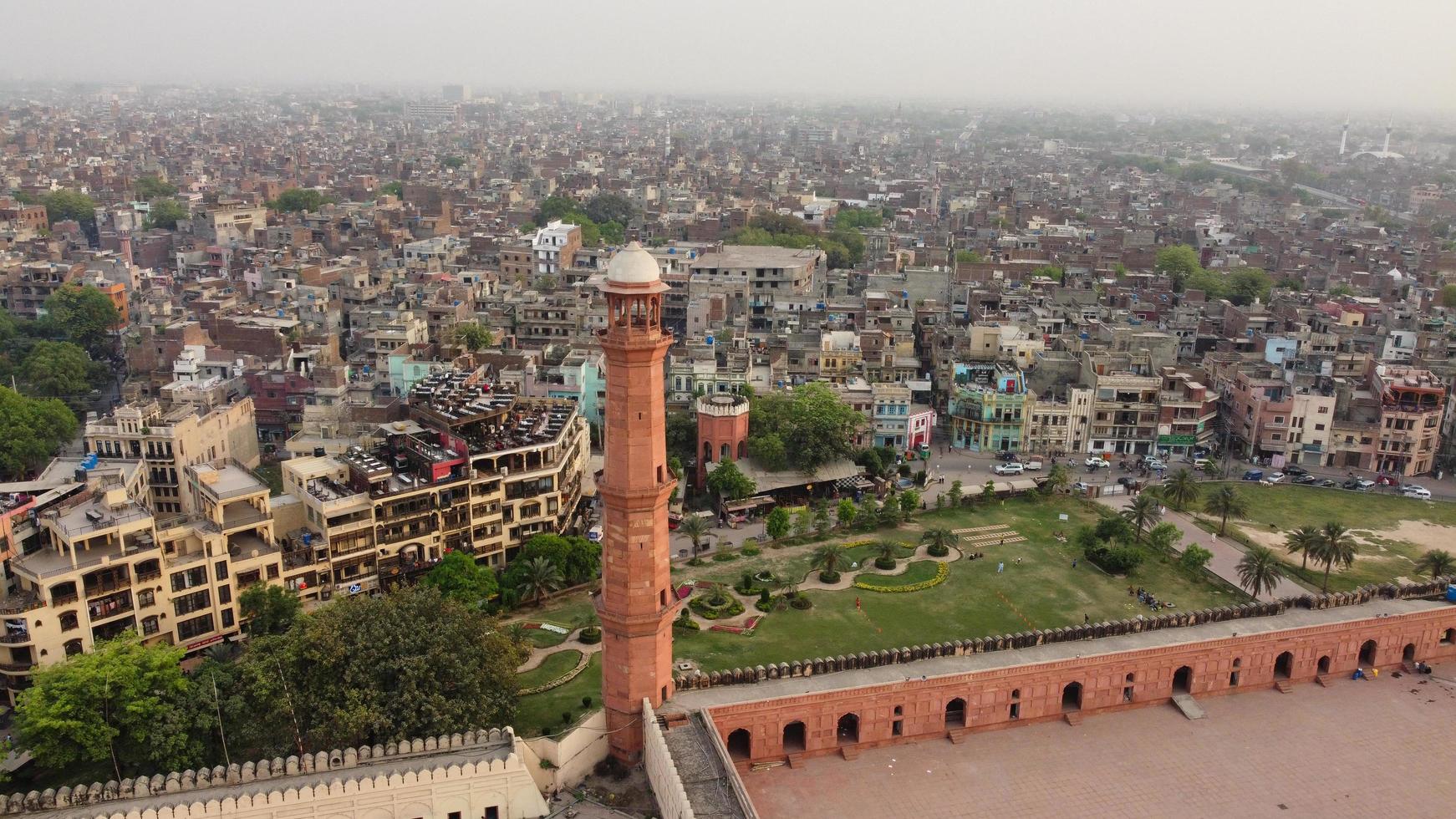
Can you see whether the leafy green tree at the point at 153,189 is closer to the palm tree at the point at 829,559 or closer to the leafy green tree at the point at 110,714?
the palm tree at the point at 829,559

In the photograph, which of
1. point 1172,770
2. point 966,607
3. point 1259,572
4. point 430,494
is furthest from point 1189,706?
point 430,494

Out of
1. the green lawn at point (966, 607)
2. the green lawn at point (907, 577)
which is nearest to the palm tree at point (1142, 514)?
the green lawn at point (966, 607)

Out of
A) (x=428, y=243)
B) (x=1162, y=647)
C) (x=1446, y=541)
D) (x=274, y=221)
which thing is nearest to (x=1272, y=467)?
(x=1446, y=541)

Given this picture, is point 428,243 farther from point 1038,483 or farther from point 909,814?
point 909,814

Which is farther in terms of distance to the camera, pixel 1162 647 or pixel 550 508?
pixel 550 508

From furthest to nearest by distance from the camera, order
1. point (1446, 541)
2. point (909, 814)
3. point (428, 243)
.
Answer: point (428, 243)
point (1446, 541)
point (909, 814)

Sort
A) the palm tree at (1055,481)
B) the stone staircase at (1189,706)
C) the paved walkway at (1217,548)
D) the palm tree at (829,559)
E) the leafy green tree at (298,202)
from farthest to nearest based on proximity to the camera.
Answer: the leafy green tree at (298,202) < the palm tree at (1055,481) < the palm tree at (829,559) < the paved walkway at (1217,548) < the stone staircase at (1189,706)
